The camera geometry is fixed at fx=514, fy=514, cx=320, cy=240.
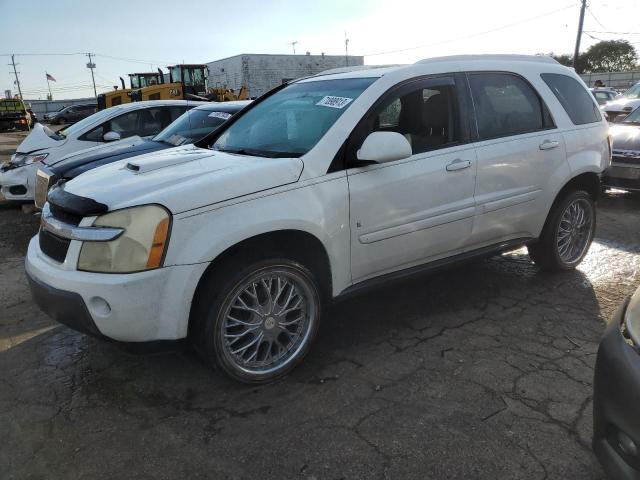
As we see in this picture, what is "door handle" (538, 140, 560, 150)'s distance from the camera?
4117 millimetres

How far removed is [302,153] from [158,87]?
1364 centimetres

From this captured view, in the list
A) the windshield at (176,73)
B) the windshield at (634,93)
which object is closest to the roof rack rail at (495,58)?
the windshield at (634,93)

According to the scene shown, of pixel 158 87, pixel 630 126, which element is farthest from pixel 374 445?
pixel 158 87

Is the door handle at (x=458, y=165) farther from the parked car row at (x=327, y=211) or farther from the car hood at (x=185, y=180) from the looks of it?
the car hood at (x=185, y=180)

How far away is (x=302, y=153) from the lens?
318 centimetres

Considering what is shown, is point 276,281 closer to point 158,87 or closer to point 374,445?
point 374,445

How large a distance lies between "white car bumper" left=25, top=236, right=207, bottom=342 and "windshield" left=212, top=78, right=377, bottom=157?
1.11 metres

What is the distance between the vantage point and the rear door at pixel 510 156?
3.82m

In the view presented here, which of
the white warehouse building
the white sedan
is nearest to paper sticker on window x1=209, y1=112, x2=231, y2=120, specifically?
the white sedan

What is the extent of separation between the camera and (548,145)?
13.6 feet

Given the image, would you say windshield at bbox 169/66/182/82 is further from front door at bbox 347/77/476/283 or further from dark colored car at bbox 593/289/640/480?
dark colored car at bbox 593/289/640/480

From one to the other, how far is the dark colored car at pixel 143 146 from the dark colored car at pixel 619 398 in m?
4.64

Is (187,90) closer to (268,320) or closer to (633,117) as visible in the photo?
(633,117)

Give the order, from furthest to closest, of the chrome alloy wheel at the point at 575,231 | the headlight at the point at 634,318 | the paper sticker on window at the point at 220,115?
the paper sticker on window at the point at 220,115 → the chrome alloy wheel at the point at 575,231 → the headlight at the point at 634,318
